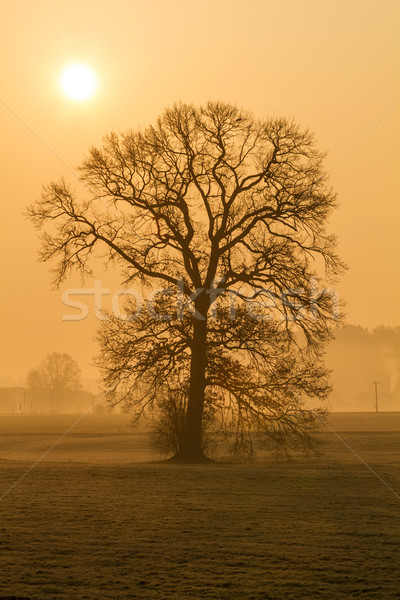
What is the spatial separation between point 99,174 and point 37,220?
314 cm

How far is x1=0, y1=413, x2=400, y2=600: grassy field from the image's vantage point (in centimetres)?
1115

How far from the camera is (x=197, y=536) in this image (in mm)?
14727

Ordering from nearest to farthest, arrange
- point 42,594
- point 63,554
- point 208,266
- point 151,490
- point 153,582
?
point 42,594 → point 153,582 → point 63,554 → point 151,490 → point 208,266

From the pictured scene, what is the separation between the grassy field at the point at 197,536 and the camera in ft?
36.6

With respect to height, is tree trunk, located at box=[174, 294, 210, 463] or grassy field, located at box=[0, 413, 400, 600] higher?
tree trunk, located at box=[174, 294, 210, 463]

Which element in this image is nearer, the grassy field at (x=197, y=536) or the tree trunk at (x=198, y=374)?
the grassy field at (x=197, y=536)

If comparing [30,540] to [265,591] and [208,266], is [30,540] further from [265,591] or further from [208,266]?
[208,266]

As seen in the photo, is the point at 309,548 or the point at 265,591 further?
the point at 309,548

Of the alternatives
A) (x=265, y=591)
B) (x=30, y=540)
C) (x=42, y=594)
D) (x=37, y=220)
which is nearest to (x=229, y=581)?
(x=265, y=591)

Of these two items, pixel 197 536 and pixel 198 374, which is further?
pixel 198 374

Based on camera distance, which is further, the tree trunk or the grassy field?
the tree trunk

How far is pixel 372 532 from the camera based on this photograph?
50.7 ft

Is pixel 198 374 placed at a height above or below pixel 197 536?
above

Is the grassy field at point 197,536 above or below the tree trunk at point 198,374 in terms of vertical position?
below
